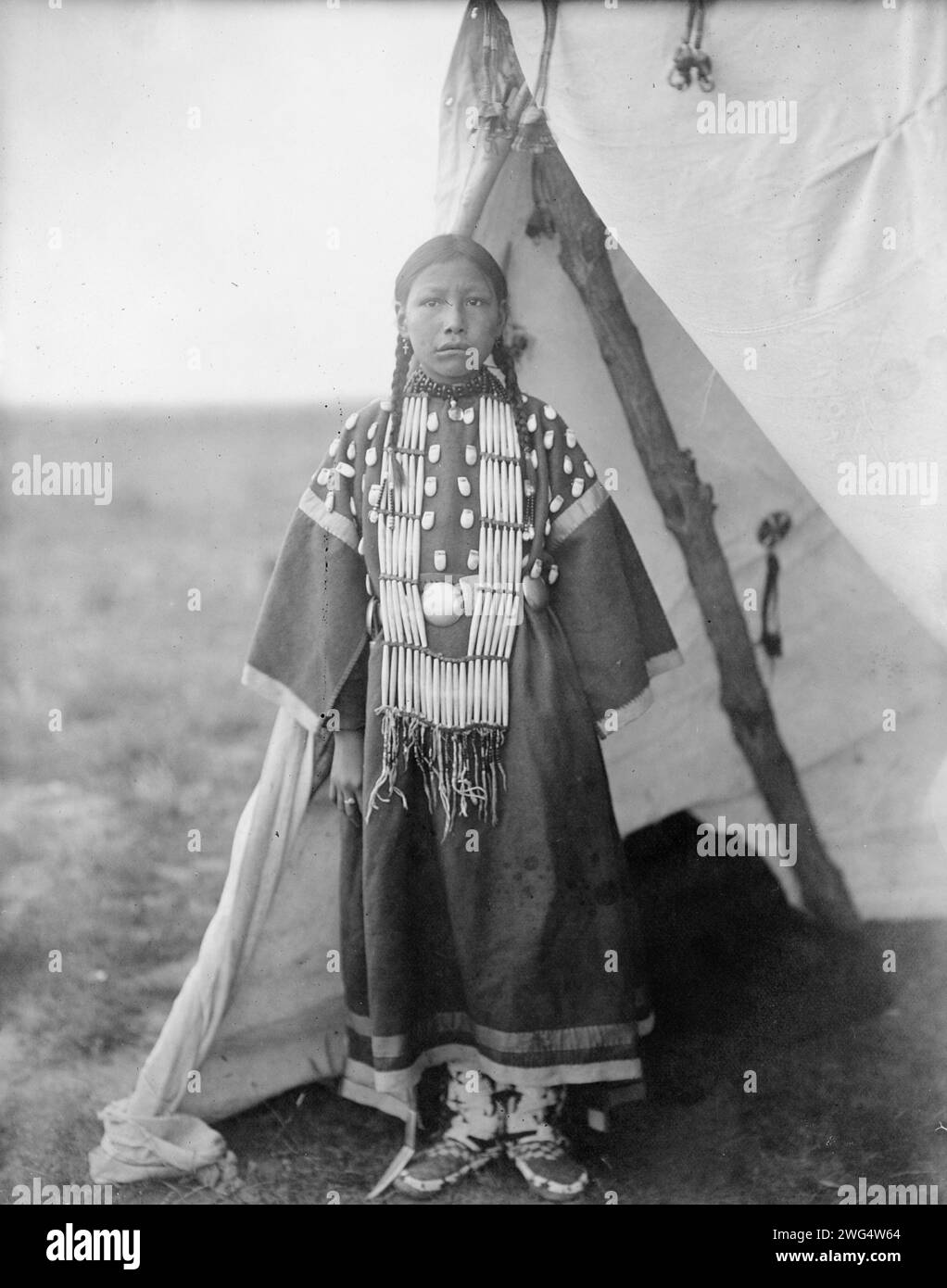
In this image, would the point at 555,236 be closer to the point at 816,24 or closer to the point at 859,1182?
the point at 816,24

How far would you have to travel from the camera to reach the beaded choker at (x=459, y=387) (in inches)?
91.6

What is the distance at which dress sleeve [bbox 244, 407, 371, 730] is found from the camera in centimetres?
234

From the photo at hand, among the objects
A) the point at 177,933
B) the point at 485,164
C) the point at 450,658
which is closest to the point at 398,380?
the point at 485,164

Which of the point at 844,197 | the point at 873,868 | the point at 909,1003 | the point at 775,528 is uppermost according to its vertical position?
the point at 844,197

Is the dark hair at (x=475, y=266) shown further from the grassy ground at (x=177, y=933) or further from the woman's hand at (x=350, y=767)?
the woman's hand at (x=350, y=767)

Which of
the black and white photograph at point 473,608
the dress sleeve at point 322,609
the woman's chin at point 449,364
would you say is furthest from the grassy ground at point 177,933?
the woman's chin at point 449,364

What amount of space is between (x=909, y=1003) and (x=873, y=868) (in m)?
0.29

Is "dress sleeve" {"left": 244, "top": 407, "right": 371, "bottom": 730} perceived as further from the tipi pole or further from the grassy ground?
the tipi pole

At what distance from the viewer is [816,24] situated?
2305mm

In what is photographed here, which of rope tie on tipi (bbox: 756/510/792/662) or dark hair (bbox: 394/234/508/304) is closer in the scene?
dark hair (bbox: 394/234/508/304)

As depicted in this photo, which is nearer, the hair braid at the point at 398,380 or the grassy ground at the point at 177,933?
the hair braid at the point at 398,380

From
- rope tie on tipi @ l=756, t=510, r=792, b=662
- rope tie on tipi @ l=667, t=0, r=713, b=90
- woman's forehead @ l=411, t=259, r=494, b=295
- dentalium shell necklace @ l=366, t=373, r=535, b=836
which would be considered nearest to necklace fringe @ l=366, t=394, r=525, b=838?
dentalium shell necklace @ l=366, t=373, r=535, b=836

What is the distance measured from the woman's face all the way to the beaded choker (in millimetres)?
18
